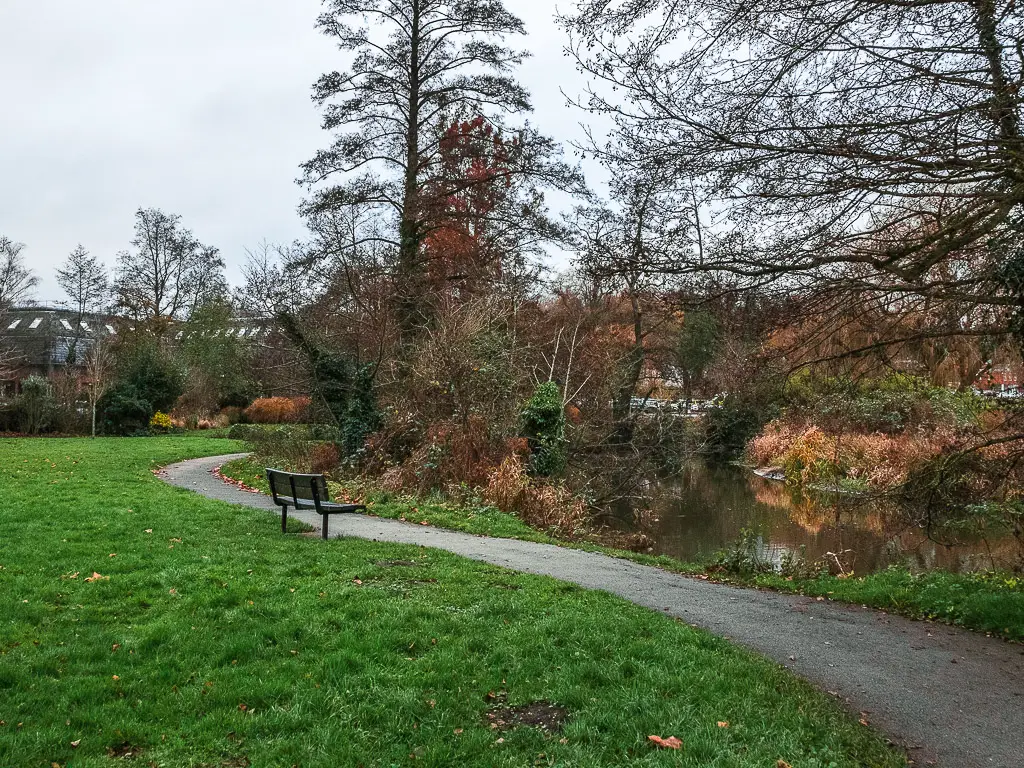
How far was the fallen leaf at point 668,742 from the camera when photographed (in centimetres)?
362

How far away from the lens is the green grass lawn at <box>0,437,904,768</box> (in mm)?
3645

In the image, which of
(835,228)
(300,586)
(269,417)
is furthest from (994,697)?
(269,417)

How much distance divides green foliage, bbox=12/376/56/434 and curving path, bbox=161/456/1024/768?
2657 centimetres

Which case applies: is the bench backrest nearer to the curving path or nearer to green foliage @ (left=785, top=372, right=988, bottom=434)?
the curving path

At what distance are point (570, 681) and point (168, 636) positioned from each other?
2.85 m

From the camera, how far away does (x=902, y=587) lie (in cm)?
777

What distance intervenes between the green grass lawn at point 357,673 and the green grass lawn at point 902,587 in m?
2.78

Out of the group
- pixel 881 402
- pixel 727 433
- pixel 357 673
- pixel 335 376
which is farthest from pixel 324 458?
pixel 727 433

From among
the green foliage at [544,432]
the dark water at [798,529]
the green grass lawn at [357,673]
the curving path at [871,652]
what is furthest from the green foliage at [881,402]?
the green foliage at [544,432]

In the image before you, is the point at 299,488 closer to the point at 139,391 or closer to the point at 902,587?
the point at 902,587

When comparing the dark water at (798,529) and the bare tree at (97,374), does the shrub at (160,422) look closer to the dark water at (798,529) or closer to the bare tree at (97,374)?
the bare tree at (97,374)

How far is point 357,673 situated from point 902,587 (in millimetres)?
6103

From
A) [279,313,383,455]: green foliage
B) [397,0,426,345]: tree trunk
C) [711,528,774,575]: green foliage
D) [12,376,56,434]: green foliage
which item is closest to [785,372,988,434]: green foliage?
[711,528,774,575]: green foliage

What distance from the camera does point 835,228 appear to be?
6.47 m
